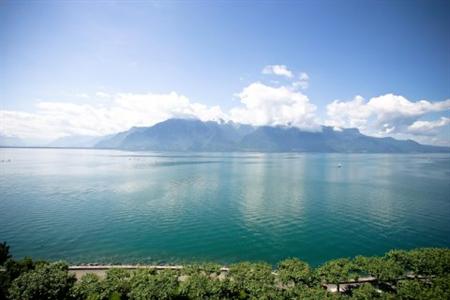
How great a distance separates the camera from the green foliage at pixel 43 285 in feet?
88.4

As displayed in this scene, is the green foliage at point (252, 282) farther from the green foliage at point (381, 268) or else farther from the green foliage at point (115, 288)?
the green foliage at point (381, 268)

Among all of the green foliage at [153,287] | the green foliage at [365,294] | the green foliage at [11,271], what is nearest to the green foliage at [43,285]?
the green foliage at [11,271]

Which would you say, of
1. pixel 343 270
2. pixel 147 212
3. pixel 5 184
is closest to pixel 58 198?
pixel 147 212

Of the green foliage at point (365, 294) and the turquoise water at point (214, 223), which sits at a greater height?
the green foliage at point (365, 294)

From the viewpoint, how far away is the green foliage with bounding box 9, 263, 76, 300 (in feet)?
88.4

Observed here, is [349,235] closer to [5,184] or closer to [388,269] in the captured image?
[388,269]

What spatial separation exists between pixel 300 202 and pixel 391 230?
31.9 meters

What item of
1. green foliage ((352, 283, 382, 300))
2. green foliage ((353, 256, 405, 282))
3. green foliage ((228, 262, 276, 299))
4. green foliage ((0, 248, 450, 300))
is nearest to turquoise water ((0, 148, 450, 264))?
green foliage ((353, 256, 405, 282))

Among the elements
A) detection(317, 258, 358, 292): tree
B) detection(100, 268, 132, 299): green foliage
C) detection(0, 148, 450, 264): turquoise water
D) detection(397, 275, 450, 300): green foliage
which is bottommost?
detection(0, 148, 450, 264): turquoise water

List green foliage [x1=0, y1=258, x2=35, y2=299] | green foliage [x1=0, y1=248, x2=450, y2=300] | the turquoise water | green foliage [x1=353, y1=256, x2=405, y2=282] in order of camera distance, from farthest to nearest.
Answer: the turquoise water
green foliage [x1=353, y1=256, x2=405, y2=282]
green foliage [x1=0, y1=248, x2=450, y2=300]
green foliage [x1=0, y1=258, x2=35, y2=299]

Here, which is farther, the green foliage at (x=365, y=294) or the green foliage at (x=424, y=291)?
the green foliage at (x=365, y=294)

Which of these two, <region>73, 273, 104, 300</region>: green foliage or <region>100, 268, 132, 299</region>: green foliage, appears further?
<region>73, 273, 104, 300</region>: green foliage

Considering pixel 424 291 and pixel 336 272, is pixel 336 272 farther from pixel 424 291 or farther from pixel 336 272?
pixel 424 291

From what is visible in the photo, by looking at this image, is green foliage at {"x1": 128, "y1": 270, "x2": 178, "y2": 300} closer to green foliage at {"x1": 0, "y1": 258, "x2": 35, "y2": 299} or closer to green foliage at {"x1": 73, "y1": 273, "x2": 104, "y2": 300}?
green foliage at {"x1": 73, "y1": 273, "x2": 104, "y2": 300}
